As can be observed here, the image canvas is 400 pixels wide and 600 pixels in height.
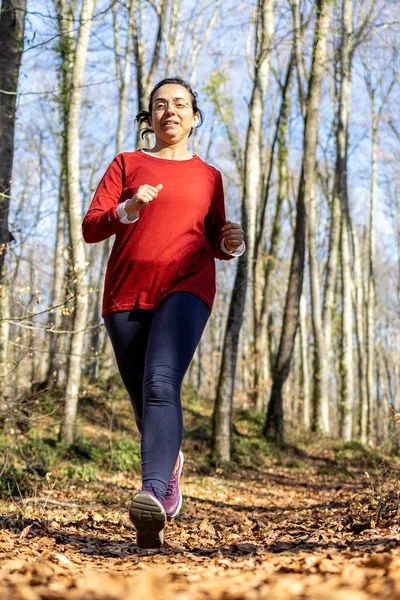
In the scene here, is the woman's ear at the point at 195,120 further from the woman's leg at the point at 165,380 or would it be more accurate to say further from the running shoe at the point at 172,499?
the running shoe at the point at 172,499

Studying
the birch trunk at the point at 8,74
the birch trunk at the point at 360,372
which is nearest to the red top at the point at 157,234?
the birch trunk at the point at 8,74

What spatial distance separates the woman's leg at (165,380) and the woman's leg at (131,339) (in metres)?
0.12

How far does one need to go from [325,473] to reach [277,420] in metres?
2.33

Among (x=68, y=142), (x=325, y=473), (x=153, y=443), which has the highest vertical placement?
(x=68, y=142)

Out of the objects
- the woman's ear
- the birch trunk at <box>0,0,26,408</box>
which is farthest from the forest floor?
the birch trunk at <box>0,0,26,408</box>

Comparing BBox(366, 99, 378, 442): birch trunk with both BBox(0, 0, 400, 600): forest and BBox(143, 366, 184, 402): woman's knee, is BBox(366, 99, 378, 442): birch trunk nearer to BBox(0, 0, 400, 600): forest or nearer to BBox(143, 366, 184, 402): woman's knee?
BBox(0, 0, 400, 600): forest

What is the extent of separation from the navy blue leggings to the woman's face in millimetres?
976

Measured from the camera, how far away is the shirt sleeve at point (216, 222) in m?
3.83

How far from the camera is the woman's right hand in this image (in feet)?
10.8

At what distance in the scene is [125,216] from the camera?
3.45 m

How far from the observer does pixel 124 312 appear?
3580 mm

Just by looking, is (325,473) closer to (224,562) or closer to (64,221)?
(224,562)

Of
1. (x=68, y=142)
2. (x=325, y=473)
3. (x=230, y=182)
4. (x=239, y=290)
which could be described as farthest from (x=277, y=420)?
(x=230, y=182)

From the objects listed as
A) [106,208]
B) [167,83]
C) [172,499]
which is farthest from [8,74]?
[172,499]
